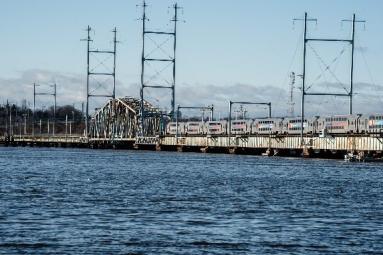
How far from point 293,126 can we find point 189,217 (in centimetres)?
11658

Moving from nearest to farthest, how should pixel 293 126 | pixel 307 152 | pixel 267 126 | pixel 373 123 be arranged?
pixel 373 123 < pixel 307 152 < pixel 293 126 < pixel 267 126

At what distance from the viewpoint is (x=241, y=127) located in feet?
614

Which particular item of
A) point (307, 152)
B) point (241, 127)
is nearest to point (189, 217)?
point (307, 152)

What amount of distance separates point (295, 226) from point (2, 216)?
454 inches

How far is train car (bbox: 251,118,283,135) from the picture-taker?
16688cm

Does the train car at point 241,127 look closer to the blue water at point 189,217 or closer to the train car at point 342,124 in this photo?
the train car at point 342,124

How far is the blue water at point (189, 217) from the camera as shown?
35.5 m

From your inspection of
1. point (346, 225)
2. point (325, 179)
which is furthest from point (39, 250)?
point (325, 179)

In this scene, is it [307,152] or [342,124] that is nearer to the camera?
[307,152]

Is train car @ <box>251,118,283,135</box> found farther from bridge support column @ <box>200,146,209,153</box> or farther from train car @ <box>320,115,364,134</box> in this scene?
train car @ <box>320,115,364,134</box>

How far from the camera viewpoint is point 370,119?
445 ft

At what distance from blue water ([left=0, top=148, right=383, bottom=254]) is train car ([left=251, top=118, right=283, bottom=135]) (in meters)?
92.7

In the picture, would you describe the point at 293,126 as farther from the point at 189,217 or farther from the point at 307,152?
the point at 189,217

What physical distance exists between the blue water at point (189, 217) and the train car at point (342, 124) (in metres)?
66.3
